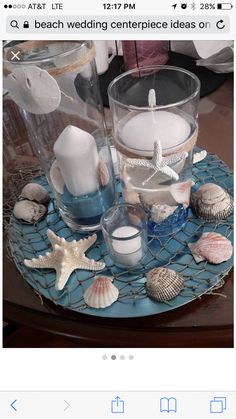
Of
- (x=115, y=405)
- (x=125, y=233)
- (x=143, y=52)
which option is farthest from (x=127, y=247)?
(x=143, y=52)

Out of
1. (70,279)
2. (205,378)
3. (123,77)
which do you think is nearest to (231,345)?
(205,378)

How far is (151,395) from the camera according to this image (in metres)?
0.34

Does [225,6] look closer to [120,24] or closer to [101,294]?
[120,24]

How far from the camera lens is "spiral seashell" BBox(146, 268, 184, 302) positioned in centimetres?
37

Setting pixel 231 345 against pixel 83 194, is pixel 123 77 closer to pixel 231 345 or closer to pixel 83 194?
pixel 83 194

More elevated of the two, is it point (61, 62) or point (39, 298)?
point (61, 62)

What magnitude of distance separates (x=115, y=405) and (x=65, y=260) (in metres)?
0.13

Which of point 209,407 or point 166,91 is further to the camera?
point 166,91

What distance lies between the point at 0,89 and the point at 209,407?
32 centimetres

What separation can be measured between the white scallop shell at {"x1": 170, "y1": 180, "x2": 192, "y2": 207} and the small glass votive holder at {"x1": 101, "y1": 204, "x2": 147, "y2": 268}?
38 millimetres

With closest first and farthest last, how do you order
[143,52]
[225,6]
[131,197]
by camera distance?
1. [225,6]
2. [131,197]
3. [143,52]

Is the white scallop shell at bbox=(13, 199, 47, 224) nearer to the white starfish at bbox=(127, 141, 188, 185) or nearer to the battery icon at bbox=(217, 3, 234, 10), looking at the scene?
the white starfish at bbox=(127, 141, 188, 185)

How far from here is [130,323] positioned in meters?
0.37

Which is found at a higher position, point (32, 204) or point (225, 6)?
point (225, 6)
